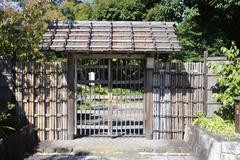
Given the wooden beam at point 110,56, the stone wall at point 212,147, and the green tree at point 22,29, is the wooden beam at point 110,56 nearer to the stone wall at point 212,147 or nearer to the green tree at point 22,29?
the green tree at point 22,29

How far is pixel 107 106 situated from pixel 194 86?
2655 mm

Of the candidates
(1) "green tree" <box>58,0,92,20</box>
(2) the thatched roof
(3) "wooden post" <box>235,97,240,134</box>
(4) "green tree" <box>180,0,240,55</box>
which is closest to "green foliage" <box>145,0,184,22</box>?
(4) "green tree" <box>180,0,240,55</box>

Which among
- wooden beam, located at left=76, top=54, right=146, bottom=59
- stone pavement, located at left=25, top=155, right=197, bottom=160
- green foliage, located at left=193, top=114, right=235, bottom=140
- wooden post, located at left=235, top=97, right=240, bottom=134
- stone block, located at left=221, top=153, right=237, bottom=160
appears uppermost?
wooden beam, located at left=76, top=54, right=146, bottom=59

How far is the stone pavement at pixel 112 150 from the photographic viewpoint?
10.8 m

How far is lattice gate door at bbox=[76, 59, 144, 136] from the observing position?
12914 millimetres

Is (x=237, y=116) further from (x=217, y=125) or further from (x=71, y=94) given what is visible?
(x=71, y=94)

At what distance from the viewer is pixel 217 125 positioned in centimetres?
1091

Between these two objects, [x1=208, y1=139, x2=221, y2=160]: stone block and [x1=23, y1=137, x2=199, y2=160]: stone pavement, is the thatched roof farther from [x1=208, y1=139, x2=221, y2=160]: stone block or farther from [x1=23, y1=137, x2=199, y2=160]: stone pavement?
[x1=208, y1=139, x2=221, y2=160]: stone block

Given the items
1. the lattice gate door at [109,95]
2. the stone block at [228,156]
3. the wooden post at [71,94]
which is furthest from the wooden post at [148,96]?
the stone block at [228,156]

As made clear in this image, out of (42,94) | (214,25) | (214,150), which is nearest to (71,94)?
(42,94)

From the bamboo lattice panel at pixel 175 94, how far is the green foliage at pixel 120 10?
13.8m

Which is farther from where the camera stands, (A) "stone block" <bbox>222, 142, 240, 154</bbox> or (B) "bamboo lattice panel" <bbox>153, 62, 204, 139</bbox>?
(B) "bamboo lattice panel" <bbox>153, 62, 204, 139</bbox>

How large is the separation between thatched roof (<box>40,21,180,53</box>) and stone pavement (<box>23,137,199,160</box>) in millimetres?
2583

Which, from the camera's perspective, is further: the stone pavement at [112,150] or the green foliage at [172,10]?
the green foliage at [172,10]
